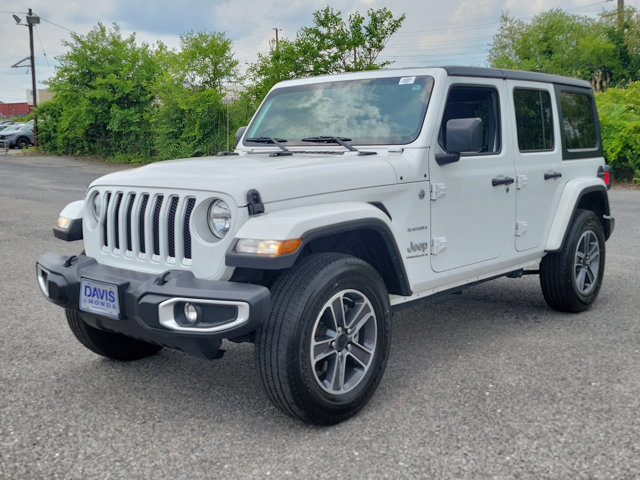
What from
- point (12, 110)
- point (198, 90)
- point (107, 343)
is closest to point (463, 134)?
point (107, 343)

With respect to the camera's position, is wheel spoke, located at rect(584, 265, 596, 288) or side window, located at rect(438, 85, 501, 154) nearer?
side window, located at rect(438, 85, 501, 154)

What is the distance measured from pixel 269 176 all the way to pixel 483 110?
6.87ft

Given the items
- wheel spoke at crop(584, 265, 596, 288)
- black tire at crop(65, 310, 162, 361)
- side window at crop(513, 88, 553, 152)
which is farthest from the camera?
wheel spoke at crop(584, 265, 596, 288)

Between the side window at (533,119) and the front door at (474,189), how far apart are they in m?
0.21

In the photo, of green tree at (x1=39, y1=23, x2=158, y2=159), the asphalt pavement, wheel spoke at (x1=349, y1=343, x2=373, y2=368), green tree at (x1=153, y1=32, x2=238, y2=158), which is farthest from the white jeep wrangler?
green tree at (x1=39, y1=23, x2=158, y2=159)

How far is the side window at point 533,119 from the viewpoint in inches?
202

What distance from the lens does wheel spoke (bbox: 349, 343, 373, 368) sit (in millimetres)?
3719

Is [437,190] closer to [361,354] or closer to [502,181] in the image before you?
[502,181]

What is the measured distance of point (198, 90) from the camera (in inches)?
930

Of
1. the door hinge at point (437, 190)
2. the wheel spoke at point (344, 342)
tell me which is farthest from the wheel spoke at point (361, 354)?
the door hinge at point (437, 190)

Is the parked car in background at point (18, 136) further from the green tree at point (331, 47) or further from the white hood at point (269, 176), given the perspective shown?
the white hood at point (269, 176)

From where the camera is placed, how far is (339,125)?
4.61 metres

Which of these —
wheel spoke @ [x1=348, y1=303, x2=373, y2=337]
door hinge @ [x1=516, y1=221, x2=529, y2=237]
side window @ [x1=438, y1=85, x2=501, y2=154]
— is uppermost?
side window @ [x1=438, y1=85, x2=501, y2=154]

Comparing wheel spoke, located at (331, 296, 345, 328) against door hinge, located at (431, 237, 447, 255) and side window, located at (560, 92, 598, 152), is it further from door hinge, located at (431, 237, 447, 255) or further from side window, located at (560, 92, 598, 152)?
side window, located at (560, 92, 598, 152)
